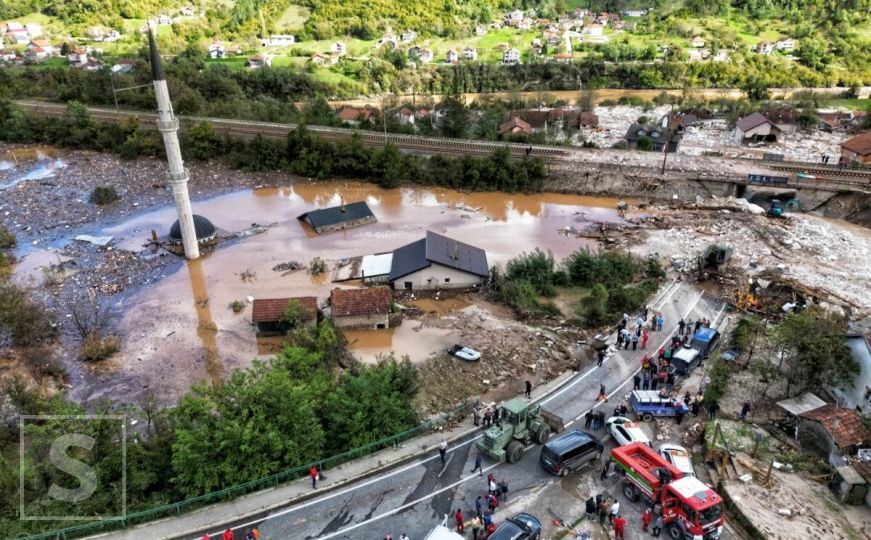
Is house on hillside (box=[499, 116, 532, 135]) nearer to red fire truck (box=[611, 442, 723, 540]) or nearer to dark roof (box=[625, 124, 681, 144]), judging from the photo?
dark roof (box=[625, 124, 681, 144])

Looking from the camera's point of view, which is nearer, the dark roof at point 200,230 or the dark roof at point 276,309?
the dark roof at point 276,309

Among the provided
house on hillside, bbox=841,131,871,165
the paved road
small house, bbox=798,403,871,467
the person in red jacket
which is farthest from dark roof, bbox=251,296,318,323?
house on hillside, bbox=841,131,871,165

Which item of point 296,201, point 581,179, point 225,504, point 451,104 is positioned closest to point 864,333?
point 225,504

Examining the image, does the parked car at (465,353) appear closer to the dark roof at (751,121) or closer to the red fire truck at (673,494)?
the red fire truck at (673,494)

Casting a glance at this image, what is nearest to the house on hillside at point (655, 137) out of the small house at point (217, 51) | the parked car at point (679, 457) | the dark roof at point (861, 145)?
the dark roof at point (861, 145)

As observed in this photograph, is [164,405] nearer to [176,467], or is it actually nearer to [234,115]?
[176,467]

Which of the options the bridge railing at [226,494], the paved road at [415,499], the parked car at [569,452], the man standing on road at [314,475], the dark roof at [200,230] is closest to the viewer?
the bridge railing at [226,494]

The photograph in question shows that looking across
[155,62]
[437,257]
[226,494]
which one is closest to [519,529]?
[226,494]
